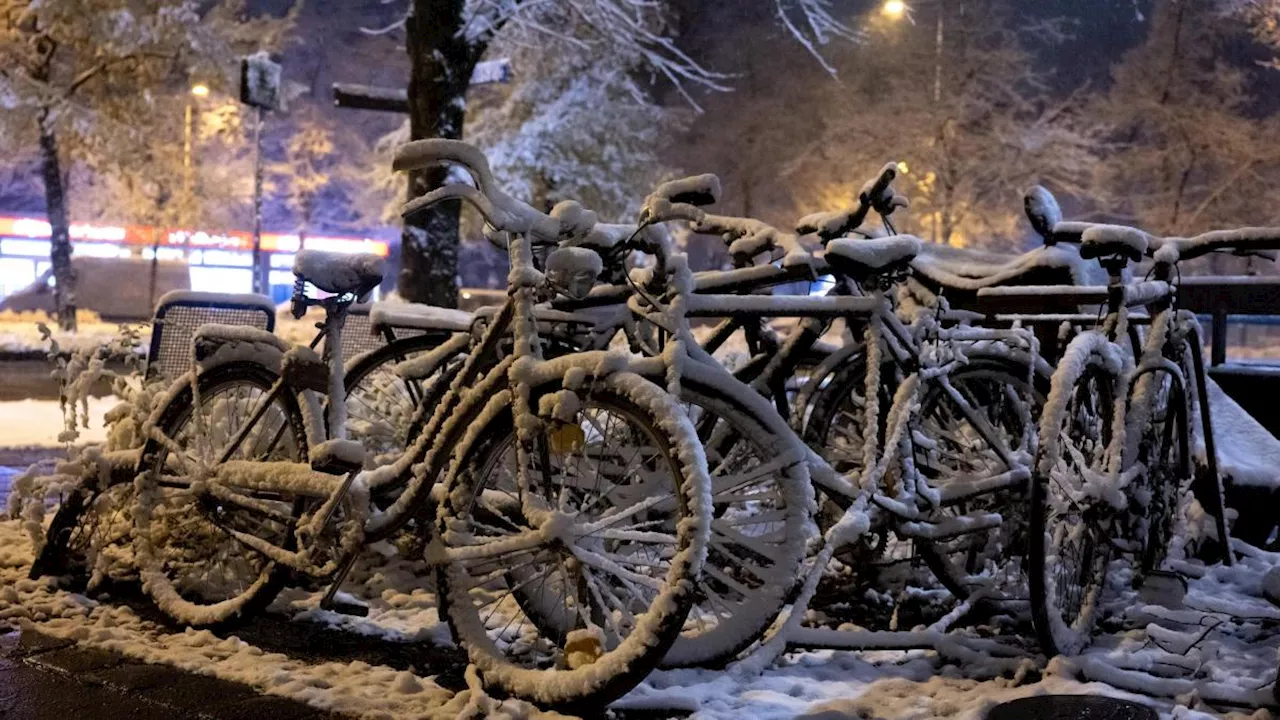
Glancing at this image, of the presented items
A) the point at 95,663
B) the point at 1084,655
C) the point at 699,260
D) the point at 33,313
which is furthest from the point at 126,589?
the point at 699,260

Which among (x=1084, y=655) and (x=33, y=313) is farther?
(x=33, y=313)

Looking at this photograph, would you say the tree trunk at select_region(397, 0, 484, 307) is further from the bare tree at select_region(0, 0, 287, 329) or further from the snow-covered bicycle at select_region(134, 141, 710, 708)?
the bare tree at select_region(0, 0, 287, 329)

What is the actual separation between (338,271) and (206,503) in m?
1.06

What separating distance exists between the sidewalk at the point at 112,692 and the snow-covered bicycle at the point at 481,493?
0.47 metres

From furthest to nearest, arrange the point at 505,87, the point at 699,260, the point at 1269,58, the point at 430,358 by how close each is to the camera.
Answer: the point at 699,260 → the point at 1269,58 → the point at 505,87 → the point at 430,358

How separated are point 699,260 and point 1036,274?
118ft

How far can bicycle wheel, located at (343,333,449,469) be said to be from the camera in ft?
16.2

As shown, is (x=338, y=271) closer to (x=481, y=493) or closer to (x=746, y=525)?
(x=481, y=493)

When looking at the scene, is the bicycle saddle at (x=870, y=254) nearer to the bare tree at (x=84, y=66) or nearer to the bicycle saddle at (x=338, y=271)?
the bicycle saddle at (x=338, y=271)

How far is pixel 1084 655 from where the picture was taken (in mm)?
3711

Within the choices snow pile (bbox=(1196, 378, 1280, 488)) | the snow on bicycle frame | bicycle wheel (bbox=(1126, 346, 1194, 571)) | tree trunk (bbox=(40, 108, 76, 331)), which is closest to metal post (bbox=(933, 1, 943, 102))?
tree trunk (bbox=(40, 108, 76, 331))

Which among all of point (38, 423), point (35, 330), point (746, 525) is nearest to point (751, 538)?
point (746, 525)

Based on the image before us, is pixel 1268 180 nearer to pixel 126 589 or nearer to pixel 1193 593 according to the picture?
pixel 1193 593

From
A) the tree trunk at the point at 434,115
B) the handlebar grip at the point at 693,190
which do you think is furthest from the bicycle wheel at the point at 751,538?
the tree trunk at the point at 434,115
